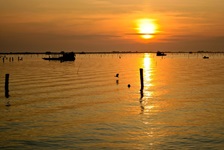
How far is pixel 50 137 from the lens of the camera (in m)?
19.4

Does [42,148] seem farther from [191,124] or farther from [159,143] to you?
[191,124]

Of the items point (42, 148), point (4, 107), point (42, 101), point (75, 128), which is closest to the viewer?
point (42, 148)

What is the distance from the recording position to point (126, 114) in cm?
2638

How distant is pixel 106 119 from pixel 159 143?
22.8 ft

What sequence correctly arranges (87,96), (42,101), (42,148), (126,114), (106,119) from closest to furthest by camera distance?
(42,148) < (106,119) < (126,114) < (42,101) < (87,96)

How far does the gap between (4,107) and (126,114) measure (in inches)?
476

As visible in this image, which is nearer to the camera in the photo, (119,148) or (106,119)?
(119,148)

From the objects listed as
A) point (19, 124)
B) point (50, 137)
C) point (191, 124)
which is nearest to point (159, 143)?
point (191, 124)

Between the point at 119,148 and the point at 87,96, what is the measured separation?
18.9 metres

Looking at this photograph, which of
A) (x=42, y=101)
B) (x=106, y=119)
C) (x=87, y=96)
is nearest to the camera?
(x=106, y=119)

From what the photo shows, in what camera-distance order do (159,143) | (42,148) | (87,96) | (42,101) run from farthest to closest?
(87,96) → (42,101) → (159,143) → (42,148)

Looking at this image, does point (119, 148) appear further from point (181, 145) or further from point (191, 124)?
point (191, 124)

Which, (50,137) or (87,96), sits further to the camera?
(87,96)

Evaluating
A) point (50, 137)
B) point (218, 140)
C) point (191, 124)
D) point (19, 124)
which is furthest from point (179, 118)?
point (19, 124)
